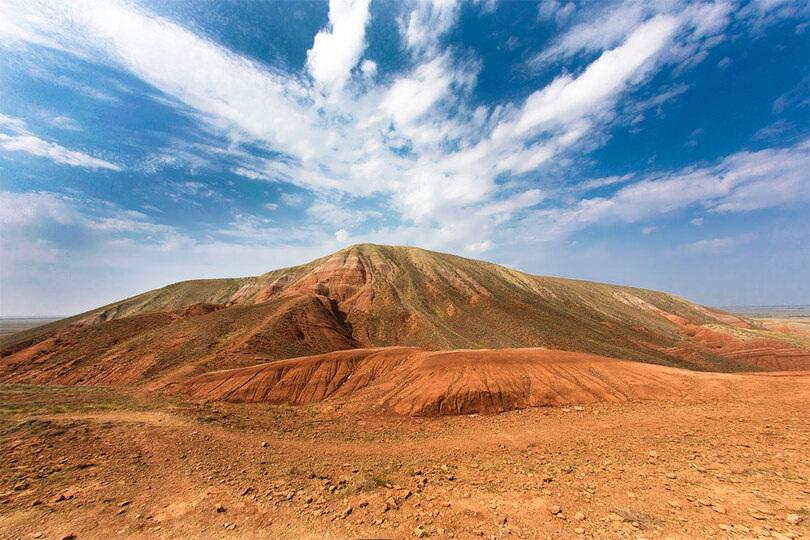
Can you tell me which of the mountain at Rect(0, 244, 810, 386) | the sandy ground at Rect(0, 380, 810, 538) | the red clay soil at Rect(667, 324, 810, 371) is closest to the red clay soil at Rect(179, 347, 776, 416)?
the sandy ground at Rect(0, 380, 810, 538)

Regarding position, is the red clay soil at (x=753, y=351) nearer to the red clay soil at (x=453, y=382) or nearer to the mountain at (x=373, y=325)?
the mountain at (x=373, y=325)

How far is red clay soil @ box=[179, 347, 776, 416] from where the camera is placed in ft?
56.8

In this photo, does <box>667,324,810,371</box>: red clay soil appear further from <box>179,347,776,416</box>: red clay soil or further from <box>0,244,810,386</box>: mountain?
<box>179,347,776,416</box>: red clay soil

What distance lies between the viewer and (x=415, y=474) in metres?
9.66

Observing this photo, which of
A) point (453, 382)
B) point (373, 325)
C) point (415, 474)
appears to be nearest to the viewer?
point (415, 474)

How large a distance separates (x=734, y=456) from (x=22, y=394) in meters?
35.9

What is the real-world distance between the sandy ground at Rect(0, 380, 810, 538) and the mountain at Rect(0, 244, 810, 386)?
570 inches

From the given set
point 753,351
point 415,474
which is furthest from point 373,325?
point 753,351

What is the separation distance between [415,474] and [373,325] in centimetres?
3989

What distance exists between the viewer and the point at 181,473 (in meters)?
9.59

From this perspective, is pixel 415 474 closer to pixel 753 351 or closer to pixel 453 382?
pixel 453 382

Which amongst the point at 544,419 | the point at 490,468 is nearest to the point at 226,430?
the point at 490,468

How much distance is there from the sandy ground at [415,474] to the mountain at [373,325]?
14482mm

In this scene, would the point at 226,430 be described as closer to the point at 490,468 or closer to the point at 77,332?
the point at 490,468
